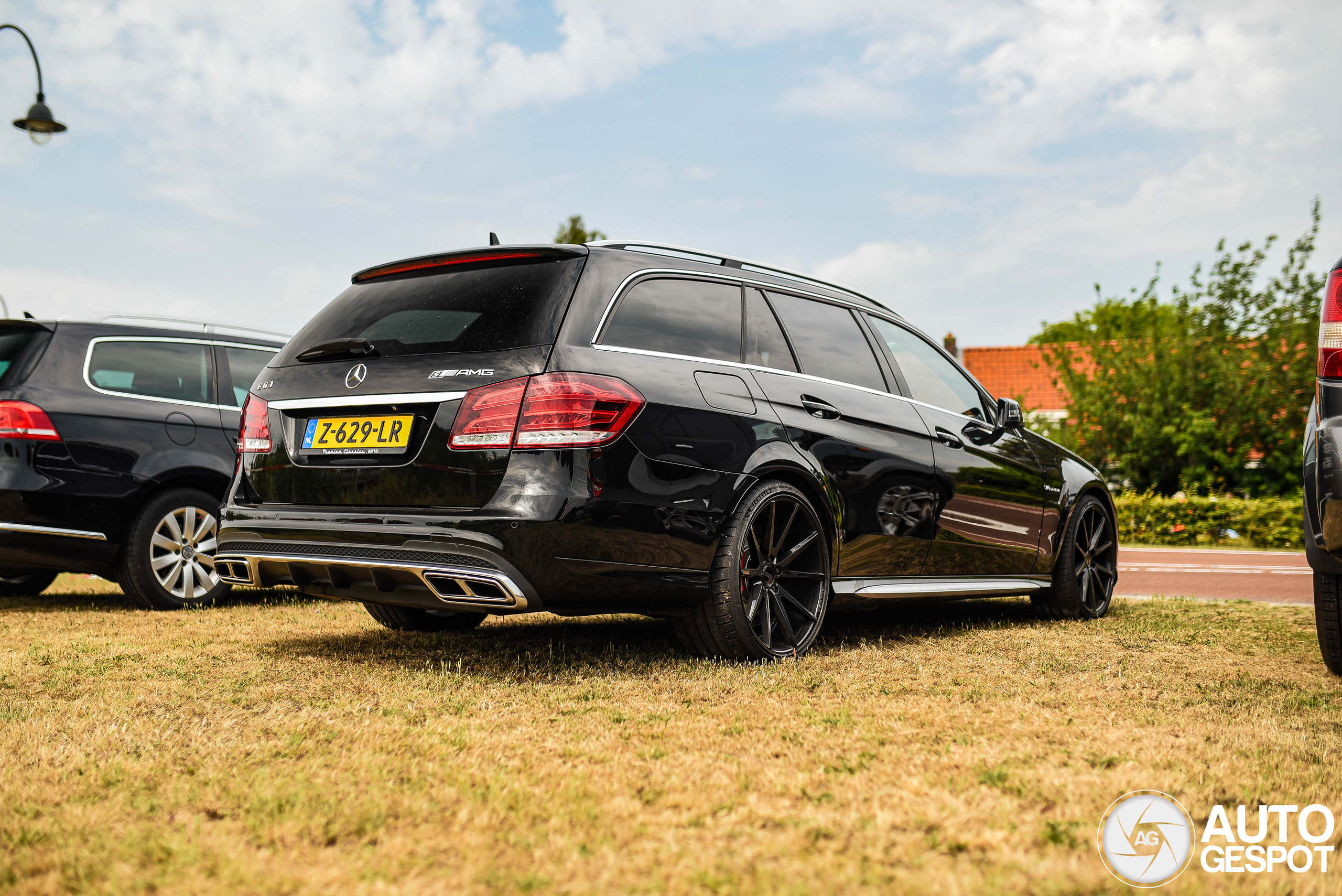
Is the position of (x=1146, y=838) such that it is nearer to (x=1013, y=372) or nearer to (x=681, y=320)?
(x=681, y=320)

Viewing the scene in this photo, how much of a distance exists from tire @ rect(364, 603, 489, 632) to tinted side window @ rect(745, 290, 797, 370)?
1.92 metres

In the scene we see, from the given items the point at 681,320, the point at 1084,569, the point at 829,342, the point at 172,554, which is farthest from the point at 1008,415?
the point at 172,554

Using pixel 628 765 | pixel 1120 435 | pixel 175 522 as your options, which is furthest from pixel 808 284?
pixel 1120 435

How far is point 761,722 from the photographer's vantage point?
140 inches

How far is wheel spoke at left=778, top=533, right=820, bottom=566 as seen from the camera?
4871 millimetres

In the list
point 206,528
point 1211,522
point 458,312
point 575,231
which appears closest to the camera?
point 458,312

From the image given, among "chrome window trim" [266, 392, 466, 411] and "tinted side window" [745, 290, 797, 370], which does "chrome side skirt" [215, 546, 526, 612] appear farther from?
"tinted side window" [745, 290, 797, 370]

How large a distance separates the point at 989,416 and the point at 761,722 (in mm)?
3578

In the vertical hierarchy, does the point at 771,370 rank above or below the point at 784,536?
above

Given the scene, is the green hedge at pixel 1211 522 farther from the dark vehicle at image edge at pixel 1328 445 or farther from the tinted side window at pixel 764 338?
the dark vehicle at image edge at pixel 1328 445

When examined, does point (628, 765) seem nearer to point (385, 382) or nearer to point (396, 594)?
point (396, 594)

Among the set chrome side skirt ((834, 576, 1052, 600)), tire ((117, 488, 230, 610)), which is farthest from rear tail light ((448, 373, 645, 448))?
tire ((117, 488, 230, 610))

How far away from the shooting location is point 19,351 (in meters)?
6.64

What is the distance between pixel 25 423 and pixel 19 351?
49cm
